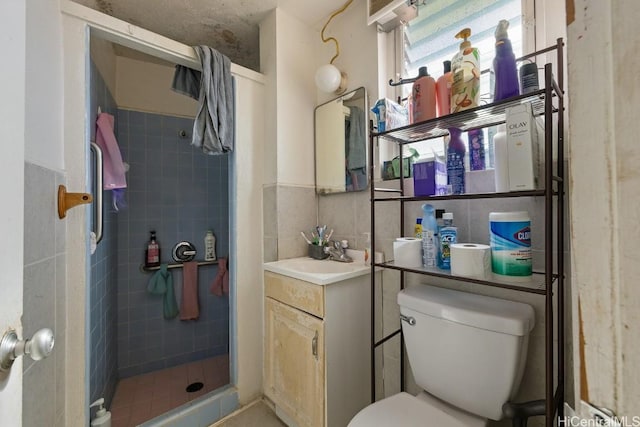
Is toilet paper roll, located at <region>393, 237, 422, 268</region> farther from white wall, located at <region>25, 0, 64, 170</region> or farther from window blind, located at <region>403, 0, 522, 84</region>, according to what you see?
white wall, located at <region>25, 0, 64, 170</region>

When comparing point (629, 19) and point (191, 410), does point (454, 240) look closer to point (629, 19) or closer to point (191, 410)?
point (629, 19)

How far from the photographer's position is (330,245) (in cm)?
155

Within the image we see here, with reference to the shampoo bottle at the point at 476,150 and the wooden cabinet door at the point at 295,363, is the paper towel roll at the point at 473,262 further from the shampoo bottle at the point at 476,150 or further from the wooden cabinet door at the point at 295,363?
the wooden cabinet door at the point at 295,363

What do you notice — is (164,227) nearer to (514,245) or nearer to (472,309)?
(472,309)

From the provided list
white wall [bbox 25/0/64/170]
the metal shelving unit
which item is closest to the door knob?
white wall [bbox 25/0/64/170]

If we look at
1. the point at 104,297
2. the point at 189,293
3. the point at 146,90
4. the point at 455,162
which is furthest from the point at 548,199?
the point at 146,90

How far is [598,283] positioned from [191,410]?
5.40 feet

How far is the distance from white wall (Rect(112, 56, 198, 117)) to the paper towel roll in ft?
7.66

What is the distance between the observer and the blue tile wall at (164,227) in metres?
1.95

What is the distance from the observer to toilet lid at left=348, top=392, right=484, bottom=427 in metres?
0.84

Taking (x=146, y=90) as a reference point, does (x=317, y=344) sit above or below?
below

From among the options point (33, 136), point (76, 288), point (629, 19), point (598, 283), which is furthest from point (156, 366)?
point (629, 19)

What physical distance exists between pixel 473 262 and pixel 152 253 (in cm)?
216

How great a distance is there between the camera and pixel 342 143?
156 centimetres
